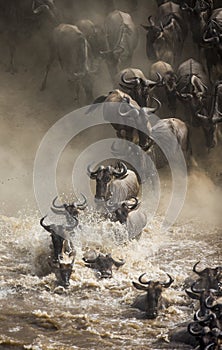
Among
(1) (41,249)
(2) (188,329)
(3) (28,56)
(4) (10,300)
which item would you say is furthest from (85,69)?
(2) (188,329)

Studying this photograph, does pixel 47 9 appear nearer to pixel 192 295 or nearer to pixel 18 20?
pixel 18 20

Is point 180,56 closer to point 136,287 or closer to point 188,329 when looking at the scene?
point 136,287

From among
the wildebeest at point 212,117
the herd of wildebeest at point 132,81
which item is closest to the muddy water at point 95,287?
the herd of wildebeest at point 132,81

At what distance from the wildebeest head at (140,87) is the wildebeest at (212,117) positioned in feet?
4.60

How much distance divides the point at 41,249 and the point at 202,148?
6.71 meters

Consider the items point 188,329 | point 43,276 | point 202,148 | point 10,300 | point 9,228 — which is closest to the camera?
point 188,329

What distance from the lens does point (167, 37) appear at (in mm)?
21953

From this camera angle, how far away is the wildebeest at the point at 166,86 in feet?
67.3

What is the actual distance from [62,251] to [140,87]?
6690 mm

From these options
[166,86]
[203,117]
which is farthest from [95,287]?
[166,86]

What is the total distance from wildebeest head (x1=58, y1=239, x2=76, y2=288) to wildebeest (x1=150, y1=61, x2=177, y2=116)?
23.7 ft

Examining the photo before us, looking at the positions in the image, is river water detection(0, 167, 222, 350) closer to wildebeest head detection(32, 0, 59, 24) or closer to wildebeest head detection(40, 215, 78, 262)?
wildebeest head detection(40, 215, 78, 262)

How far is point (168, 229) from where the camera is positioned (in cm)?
1688

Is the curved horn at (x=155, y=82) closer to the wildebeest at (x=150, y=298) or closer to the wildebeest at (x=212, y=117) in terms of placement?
the wildebeest at (x=212, y=117)
